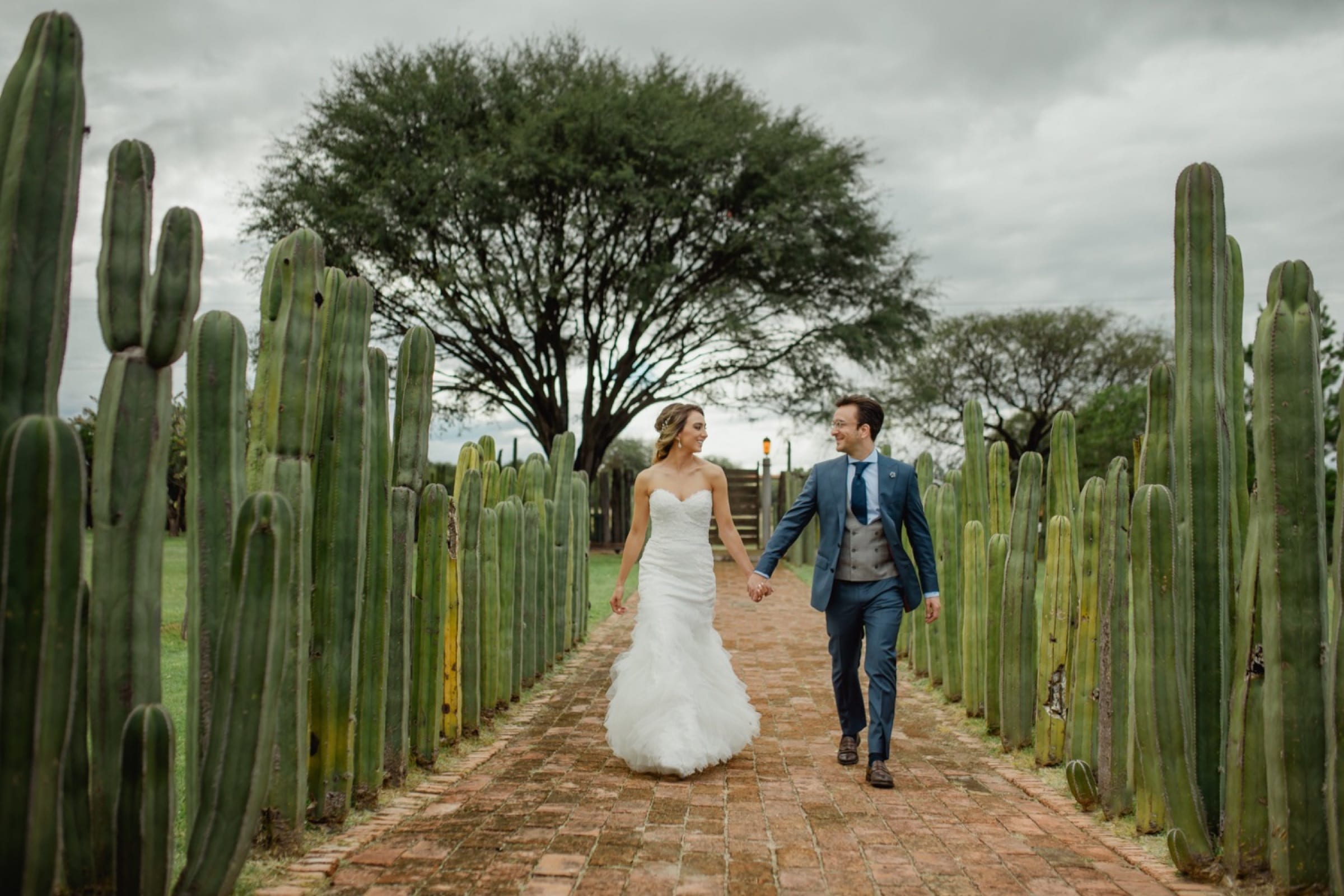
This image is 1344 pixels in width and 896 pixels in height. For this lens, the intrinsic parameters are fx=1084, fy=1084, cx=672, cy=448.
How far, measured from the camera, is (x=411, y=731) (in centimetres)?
537

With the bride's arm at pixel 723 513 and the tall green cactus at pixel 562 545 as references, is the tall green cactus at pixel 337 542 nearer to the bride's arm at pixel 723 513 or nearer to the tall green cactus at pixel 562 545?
the bride's arm at pixel 723 513

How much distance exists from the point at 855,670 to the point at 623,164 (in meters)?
17.7

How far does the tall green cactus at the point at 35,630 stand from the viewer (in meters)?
2.57

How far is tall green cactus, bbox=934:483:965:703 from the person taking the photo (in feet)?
25.6

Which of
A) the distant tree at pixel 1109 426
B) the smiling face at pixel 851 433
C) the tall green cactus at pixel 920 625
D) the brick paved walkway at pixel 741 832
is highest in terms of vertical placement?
the distant tree at pixel 1109 426

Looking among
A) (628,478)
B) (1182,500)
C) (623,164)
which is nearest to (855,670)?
(1182,500)

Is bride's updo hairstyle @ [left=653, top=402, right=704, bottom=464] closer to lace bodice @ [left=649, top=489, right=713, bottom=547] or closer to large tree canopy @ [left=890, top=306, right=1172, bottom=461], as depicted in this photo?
lace bodice @ [left=649, top=489, right=713, bottom=547]

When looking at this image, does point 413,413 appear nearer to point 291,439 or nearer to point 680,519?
point 291,439

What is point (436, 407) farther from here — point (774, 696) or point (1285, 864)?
point (1285, 864)

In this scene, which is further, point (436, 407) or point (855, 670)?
point (436, 407)

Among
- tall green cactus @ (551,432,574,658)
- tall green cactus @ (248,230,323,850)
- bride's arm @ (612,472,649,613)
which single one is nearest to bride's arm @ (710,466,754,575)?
bride's arm @ (612,472,649,613)

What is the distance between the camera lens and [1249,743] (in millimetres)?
3586

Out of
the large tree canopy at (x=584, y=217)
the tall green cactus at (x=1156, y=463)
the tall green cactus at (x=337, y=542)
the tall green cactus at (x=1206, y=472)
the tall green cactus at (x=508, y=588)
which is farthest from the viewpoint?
the large tree canopy at (x=584, y=217)

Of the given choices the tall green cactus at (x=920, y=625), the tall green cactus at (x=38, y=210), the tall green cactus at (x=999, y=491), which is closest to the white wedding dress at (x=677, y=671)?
the tall green cactus at (x=999, y=491)
